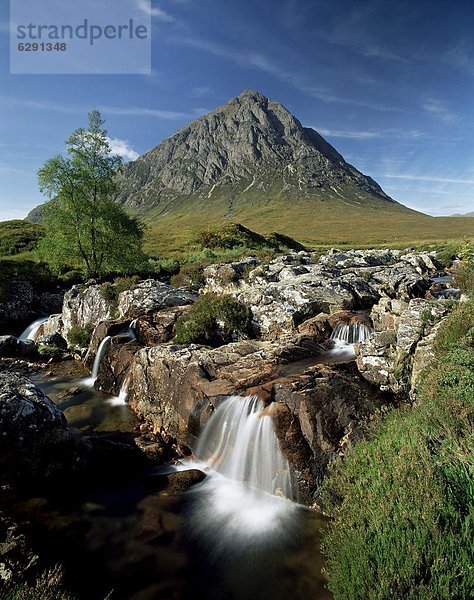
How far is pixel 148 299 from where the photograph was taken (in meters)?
20.4

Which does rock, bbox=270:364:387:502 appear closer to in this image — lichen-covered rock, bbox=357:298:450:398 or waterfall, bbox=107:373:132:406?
lichen-covered rock, bbox=357:298:450:398

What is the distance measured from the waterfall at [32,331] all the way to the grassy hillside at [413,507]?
25.2 metres

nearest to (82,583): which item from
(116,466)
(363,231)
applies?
(116,466)

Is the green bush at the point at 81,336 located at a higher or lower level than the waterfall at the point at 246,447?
higher

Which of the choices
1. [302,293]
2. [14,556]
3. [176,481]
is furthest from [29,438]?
[302,293]

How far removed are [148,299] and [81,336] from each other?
5467mm

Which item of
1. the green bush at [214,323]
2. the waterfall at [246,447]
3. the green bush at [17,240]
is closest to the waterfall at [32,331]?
the green bush at [214,323]

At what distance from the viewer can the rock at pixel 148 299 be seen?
19953 millimetres

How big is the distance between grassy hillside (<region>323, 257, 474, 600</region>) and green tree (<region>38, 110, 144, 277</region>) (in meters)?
28.4

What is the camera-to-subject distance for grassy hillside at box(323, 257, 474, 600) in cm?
430

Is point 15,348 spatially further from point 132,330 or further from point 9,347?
point 132,330

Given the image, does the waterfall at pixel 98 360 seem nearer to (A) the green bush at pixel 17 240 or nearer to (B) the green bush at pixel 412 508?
(B) the green bush at pixel 412 508

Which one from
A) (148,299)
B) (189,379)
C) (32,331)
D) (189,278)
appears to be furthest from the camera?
(189,278)

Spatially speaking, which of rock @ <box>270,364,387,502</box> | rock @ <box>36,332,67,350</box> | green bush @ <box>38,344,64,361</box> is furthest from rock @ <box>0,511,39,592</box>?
rock @ <box>36,332,67,350</box>
